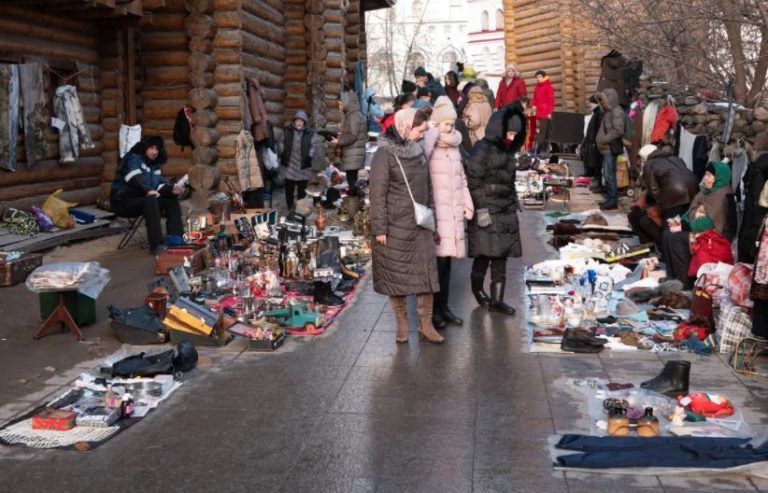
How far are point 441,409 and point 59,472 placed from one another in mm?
2514

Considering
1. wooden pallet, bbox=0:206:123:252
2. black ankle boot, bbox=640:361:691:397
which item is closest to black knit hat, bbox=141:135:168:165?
wooden pallet, bbox=0:206:123:252

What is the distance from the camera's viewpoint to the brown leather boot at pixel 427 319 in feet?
30.0

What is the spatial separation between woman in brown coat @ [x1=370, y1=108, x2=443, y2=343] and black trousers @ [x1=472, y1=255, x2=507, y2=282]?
1.34 metres

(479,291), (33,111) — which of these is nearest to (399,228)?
(479,291)

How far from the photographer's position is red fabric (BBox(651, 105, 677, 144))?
55.8 feet

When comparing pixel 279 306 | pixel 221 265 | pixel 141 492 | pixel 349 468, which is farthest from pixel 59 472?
pixel 221 265

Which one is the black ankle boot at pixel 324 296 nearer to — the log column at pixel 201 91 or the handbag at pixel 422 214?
→ the handbag at pixel 422 214

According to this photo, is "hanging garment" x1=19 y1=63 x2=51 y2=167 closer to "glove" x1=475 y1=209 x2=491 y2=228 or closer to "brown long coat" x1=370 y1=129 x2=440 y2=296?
"brown long coat" x1=370 y1=129 x2=440 y2=296

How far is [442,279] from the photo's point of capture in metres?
9.76

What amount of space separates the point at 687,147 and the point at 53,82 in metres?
9.39

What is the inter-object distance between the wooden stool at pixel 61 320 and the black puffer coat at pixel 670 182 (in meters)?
7.12

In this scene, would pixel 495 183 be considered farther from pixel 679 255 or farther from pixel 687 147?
pixel 687 147

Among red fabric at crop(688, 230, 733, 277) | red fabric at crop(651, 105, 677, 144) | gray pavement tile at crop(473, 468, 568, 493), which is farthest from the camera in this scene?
red fabric at crop(651, 105, 677, 144)

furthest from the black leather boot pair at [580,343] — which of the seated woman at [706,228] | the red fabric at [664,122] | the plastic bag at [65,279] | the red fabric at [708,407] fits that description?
the red fabric at [664,122]
